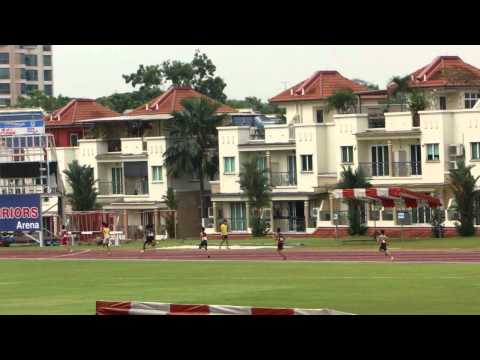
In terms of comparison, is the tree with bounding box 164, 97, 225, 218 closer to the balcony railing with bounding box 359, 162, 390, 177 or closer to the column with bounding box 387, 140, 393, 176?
the balcony railing with bounding box 359, 162, 390, 177

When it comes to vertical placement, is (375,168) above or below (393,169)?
above

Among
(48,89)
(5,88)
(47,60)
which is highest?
(47,60)

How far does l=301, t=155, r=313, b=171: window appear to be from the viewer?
3012 inches

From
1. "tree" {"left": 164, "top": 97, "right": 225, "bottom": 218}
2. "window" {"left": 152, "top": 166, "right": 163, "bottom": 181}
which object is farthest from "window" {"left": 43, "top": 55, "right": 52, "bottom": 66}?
"tree" {"left": 164, "top": 97, "right": 225, "bottom": 218}

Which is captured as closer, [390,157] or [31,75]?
[390,157]

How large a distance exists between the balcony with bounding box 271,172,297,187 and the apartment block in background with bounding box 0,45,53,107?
259 ft

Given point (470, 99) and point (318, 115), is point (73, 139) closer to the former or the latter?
point (318, 115)

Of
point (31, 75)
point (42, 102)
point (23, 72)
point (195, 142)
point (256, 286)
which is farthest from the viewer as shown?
point (31, 75)

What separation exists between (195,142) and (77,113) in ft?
49.5

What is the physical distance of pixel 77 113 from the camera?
9444 cm

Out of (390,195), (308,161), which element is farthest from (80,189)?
(390,195)

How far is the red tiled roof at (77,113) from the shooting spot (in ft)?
309

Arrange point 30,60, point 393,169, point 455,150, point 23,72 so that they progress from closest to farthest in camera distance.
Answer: point 455,150 < point 393,169 < point 23,72 < point 30,60
